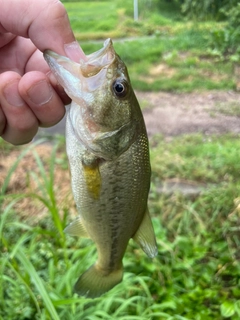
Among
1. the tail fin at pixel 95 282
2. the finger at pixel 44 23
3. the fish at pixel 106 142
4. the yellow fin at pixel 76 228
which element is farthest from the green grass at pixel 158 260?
the finger at pixel 44 23

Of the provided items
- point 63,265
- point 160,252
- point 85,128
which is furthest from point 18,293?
point 85,128

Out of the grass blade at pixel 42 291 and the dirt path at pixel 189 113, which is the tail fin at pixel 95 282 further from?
the dirt path at pixel 189 113

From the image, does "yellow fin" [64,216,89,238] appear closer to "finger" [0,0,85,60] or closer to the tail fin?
the tail fin

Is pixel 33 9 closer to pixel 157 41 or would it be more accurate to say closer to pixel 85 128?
pixel 85 128

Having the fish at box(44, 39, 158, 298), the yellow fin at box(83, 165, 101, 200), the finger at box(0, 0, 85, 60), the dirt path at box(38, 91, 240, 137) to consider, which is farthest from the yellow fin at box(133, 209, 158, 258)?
the dirt path at box(38, 91, 240, 137)

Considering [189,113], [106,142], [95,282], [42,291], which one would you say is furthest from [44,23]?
[189,113]

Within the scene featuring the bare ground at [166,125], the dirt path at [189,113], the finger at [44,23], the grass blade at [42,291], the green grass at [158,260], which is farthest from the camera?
the dirt path at [189,113]

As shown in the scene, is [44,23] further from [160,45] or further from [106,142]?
[160,45]
